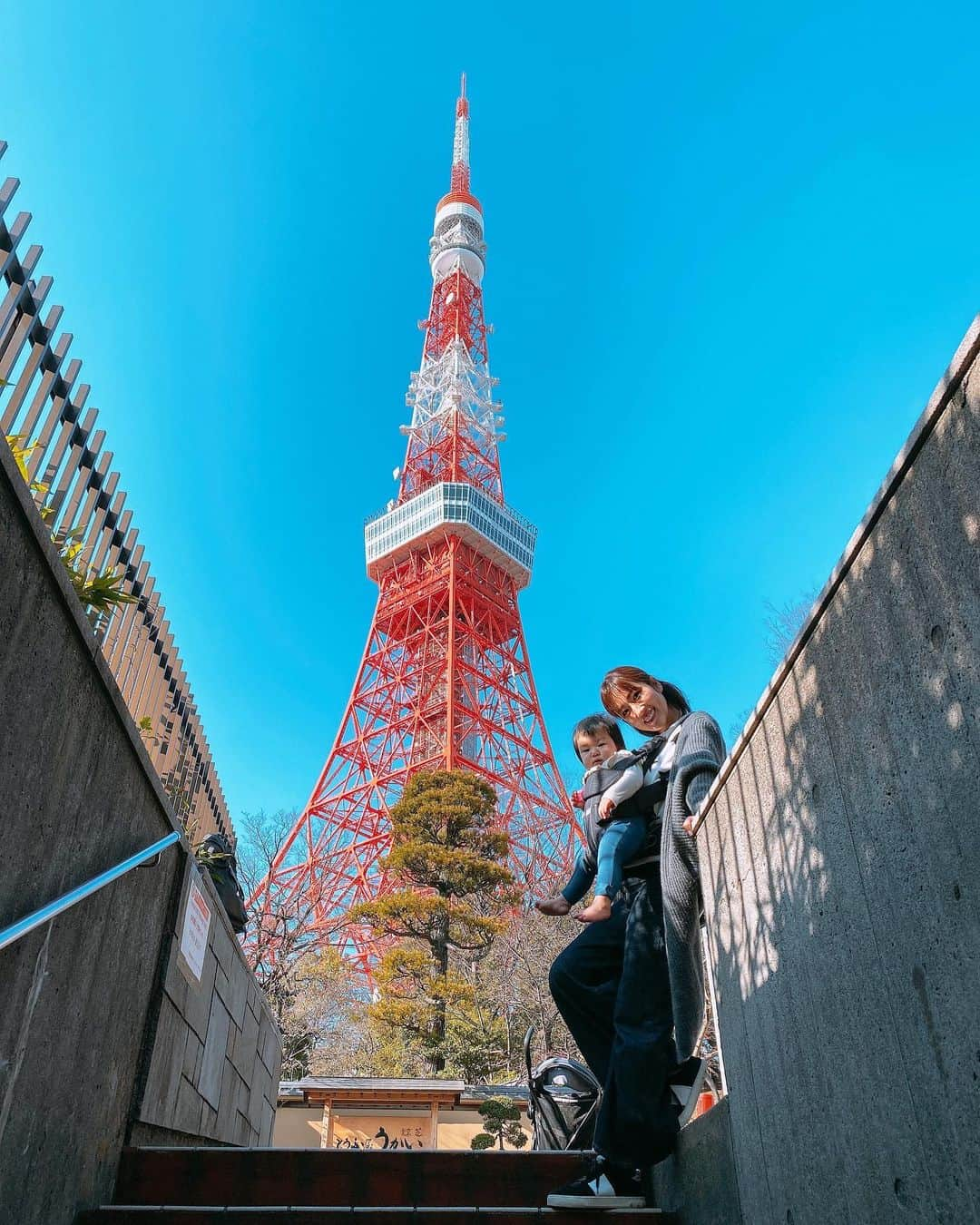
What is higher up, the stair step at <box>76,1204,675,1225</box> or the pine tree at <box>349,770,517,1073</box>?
the pine tree at <box>349,770,517,1073</box>

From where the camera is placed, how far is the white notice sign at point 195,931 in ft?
10.7

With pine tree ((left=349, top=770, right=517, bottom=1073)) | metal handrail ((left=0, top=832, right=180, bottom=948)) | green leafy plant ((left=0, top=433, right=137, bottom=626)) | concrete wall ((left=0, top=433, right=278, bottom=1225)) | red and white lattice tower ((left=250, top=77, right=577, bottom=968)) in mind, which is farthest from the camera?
red and white lattice tower ((left=250, top=77, right=577, bottom=968))

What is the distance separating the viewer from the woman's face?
9.63 ft

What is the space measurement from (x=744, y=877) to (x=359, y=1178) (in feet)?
4.83

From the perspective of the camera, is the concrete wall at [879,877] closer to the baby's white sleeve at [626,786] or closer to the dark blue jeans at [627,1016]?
the dark blue jeans at [627,1016]

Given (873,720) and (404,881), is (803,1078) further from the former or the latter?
(404,881)

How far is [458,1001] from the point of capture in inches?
692

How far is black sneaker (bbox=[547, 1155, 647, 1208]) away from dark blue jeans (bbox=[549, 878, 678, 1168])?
0.36ft

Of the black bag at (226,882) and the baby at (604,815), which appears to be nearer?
the baby at (604,815)

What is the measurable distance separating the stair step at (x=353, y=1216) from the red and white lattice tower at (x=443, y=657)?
19119mm

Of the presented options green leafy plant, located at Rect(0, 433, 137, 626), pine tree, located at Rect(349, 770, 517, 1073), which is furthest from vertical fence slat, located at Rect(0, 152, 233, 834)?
pine tree, located at Rect(349, 770, 517, 1073)

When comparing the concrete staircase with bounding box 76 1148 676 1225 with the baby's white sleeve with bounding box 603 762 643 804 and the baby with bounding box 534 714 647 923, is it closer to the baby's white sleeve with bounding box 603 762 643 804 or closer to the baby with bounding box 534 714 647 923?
the baby with bounding box 534 714 647 923

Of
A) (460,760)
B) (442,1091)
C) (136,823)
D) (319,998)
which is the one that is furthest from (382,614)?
(136,823)

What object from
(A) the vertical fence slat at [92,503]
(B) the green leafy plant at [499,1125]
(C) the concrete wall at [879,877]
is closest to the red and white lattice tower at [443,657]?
(B) the green leafy plant at [499,1125]
